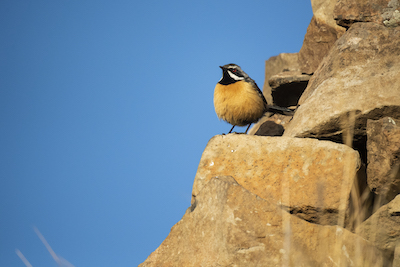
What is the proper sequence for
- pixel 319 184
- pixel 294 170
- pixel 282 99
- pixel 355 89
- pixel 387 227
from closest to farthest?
pixel 387 227 → pixel 319 184 → pixel 294 170 → pixel 355 89 → pixel 282 99

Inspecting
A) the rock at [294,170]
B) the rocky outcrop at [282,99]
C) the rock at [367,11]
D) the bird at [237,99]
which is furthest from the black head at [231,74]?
the rock at [294,170]

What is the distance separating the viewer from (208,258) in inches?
132

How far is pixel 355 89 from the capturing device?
437cm

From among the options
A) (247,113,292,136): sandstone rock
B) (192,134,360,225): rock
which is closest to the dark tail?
(247,113,292,136): sandstone rock

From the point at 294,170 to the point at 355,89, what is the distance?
123 cm

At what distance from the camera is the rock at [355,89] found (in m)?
4.14

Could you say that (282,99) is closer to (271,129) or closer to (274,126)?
(274,126)

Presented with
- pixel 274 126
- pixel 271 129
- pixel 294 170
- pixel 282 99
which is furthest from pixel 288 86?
pixel 294 170

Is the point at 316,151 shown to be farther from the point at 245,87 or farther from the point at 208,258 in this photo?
the point at 245,87

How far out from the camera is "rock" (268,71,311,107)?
704cm

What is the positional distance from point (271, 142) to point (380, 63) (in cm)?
159

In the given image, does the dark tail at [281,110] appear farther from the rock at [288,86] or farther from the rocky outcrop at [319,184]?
the rocky outcrop at [319,184]

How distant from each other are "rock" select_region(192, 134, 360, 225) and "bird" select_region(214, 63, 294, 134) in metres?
2.14

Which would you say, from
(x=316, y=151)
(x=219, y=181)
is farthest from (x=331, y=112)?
(x=219, y=181)
